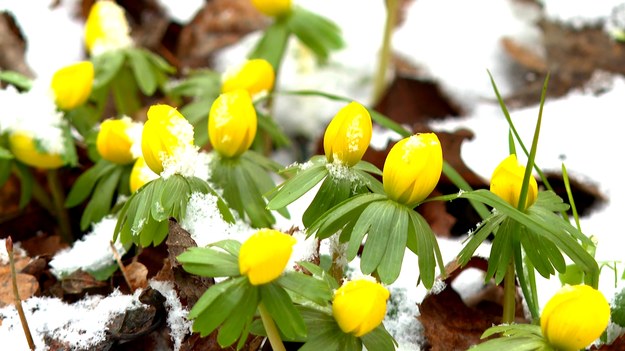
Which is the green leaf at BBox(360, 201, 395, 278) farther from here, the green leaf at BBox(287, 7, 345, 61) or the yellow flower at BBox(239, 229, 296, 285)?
the green leaf at BBox(287, 7, 345, 61)

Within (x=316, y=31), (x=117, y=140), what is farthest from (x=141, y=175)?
(x=316, y=31)

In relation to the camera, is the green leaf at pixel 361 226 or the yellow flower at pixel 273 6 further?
the yellow flower at pixel 273 6

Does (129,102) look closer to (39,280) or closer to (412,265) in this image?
(39,280)

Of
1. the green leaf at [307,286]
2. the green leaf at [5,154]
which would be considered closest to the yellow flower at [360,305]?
→ the green leaf at [307,286]

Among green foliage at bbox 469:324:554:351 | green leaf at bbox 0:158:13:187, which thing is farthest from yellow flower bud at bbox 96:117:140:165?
green foliage at bbox 469:324:554:351

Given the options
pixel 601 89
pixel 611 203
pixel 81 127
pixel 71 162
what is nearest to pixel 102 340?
pixel 71 162

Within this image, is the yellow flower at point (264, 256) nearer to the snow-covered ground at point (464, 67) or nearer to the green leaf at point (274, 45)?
the snow-covered ground at point (464, 67)
